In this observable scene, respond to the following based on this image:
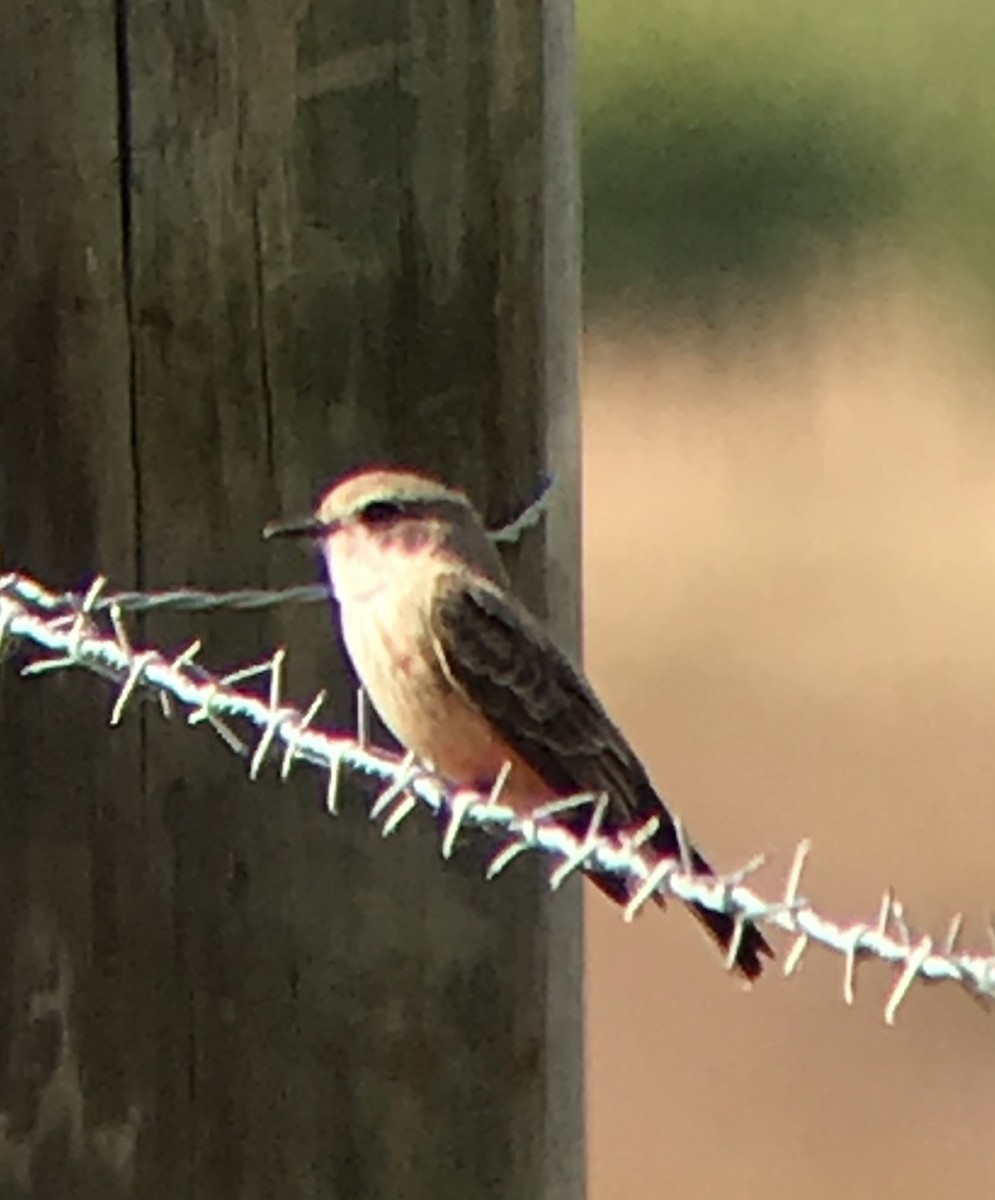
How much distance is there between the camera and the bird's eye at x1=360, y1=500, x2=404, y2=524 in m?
3.27

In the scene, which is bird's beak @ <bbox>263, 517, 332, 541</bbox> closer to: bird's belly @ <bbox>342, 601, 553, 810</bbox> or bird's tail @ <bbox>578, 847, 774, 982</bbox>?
bird's tail @ <bbox>578, 847, 774, 982</bbox>

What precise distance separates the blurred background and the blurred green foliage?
0.06 feet

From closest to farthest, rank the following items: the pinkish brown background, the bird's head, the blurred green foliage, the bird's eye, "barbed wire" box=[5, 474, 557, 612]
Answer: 1. "barbed wire" box=[5, 474, 557, 612]
2. the bird's head
3. the bird's eye
4. the pinkish brown background
5. the blurred green foliage

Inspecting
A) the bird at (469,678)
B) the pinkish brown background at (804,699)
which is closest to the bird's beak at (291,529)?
the bird at (469,678)

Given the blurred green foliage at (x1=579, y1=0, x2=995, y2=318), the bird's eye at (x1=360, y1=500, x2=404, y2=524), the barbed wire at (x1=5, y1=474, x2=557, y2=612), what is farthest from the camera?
the blurred green foliage at (x1=579, y1=0, x2=995, y2=318)

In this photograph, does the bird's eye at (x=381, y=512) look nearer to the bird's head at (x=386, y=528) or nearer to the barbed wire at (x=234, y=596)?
the bird's head at (x=386, y=528)

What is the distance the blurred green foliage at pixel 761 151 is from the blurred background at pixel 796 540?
17mm

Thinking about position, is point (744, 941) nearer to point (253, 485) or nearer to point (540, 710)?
point (540, 710)

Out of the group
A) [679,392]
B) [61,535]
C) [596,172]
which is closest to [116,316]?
[61,535]

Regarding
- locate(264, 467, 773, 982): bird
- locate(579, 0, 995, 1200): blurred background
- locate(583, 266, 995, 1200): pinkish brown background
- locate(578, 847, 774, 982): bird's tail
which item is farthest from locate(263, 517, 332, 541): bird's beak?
locate(579, 0, 995, 1200): blurred background

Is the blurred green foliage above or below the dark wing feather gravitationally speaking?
above

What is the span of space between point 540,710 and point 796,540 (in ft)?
33.2

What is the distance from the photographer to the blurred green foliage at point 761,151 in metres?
15.2

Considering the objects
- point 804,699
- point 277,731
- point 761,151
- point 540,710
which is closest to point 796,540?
point 804,699
